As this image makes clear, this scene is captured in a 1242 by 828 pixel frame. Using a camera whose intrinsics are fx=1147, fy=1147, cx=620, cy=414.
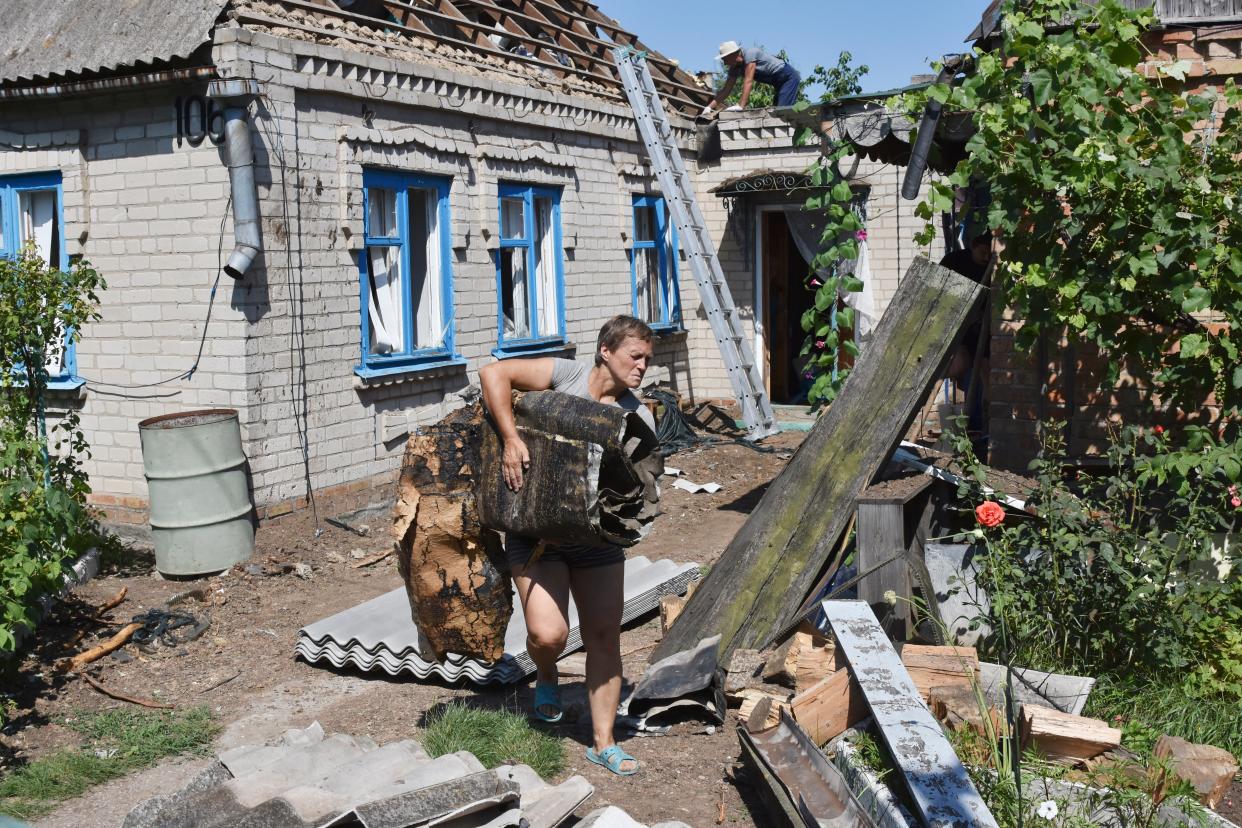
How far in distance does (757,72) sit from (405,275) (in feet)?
21.7

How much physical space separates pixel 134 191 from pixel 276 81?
4.18ft

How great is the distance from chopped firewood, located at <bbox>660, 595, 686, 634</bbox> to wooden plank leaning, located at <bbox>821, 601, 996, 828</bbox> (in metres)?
1.28

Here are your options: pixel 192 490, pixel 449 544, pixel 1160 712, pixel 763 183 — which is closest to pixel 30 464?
pixel 192 490

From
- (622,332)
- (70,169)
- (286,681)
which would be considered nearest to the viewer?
(622,332)

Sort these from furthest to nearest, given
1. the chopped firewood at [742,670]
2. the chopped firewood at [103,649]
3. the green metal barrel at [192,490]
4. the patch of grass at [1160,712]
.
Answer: the green metal barrel at [192,490]
the chopped firewood at [103,649]
the chopped firewood at [742,670]
the patch of grass at [1160,712]

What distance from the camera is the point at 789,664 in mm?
4832

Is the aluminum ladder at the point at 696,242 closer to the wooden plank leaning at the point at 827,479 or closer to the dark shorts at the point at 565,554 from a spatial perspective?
the wooden plank leaning at the point at 827,479

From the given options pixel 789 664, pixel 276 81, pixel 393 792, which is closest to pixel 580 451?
pixel 393 792

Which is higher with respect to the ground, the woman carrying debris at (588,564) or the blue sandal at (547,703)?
the woman carrying debris at (588,564)

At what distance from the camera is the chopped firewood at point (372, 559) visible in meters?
7.71

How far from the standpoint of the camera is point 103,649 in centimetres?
591

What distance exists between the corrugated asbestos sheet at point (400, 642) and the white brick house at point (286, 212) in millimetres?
2326

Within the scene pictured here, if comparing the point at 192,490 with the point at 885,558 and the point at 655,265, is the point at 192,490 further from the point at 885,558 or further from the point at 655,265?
the point at 655,265

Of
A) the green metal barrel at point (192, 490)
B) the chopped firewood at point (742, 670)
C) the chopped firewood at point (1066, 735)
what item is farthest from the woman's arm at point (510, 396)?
the green metal barrel at point (192, 490)
